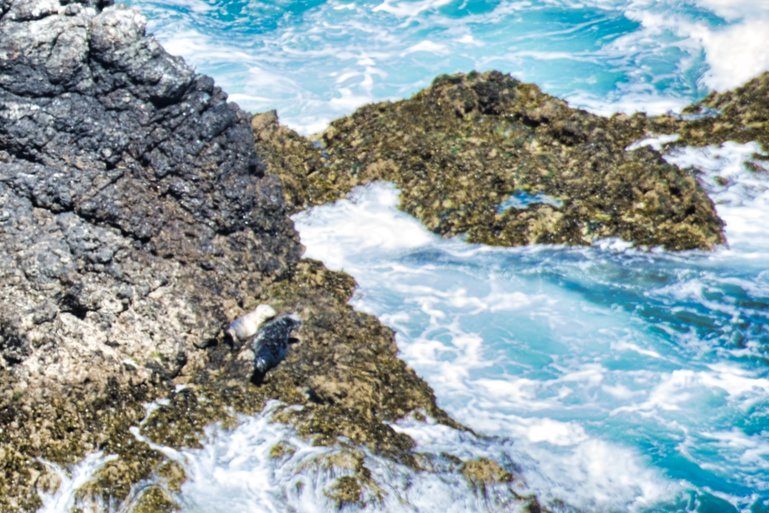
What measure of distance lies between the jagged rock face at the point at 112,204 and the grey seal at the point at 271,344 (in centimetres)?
48

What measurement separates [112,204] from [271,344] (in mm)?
2100

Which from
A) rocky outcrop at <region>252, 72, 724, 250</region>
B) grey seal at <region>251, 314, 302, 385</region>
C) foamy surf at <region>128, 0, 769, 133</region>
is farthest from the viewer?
foamy surf at <region>128, 0, 769, 133</region>

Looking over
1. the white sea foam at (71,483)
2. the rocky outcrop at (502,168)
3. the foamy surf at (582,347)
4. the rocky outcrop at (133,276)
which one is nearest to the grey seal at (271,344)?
the rocky outcrop at (133,276)

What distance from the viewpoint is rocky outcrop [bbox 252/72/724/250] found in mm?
12008

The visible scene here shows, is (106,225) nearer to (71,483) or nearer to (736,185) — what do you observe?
(71,483)

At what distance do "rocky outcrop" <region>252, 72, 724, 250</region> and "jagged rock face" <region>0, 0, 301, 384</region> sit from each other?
2.84m

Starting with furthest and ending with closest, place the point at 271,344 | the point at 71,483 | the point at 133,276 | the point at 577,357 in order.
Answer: the point at 577,357, the point at 271,344, the point at 133,276, the point at 71,483

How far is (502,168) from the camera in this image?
1297 cm

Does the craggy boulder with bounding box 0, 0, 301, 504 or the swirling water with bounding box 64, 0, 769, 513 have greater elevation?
the craggy boulder with bounding box 0, 0, 301, 504

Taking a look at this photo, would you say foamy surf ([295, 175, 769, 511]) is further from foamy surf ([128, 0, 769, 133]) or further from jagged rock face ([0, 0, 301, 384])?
foamy surf ([128, 0, 769, 133])

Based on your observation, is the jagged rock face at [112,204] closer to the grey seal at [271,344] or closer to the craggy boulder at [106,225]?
the craggy boulder at [106,225]

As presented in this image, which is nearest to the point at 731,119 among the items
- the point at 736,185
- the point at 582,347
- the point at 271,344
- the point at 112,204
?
the point at 736,185

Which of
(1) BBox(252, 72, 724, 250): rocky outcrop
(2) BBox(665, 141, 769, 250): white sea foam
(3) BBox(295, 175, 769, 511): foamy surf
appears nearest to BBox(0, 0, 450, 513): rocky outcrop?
(3) BBox(295, 175, 769, 511): foamy surf

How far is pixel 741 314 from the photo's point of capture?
1065 cm
